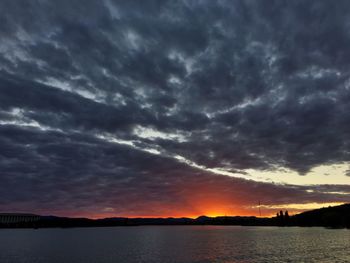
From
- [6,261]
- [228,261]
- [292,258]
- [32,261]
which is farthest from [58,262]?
[292,258]

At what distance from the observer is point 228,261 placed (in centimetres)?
10200

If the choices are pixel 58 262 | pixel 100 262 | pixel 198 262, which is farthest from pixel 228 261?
pixel 58 262

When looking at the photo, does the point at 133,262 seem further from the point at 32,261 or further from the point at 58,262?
the point at 32,261

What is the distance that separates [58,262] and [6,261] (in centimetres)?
1867

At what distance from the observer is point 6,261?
108438mm

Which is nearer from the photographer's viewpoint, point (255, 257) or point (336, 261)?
point (336, 261)

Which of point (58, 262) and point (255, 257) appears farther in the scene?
point (255, 257)

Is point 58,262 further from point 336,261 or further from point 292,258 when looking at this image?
point 336,261

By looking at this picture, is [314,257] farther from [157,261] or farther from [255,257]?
[157,261]

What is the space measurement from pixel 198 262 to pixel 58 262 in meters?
43.6

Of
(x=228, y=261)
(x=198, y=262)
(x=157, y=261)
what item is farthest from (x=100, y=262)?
(x=228, y=261)

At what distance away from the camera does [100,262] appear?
104000mm

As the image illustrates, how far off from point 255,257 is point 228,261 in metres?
15.3

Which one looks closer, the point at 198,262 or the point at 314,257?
the point at 198,262
